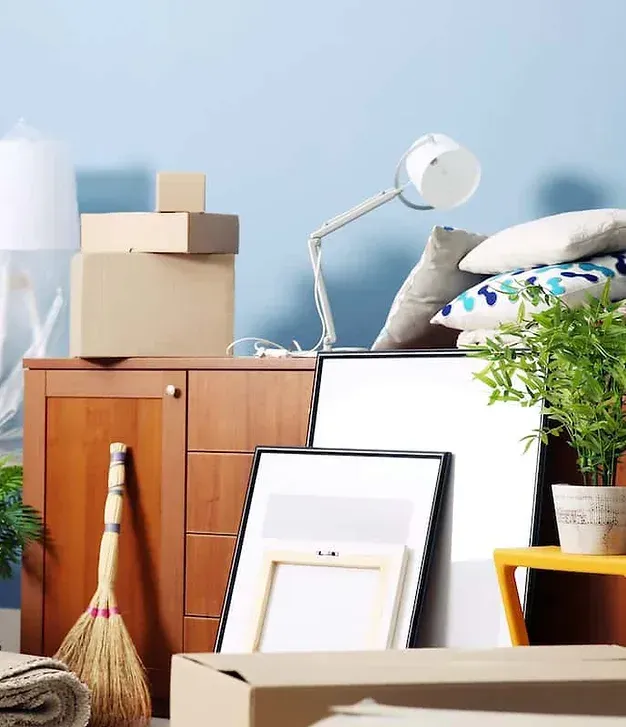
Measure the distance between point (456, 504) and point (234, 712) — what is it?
4.65 feet

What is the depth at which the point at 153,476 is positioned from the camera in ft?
8.98

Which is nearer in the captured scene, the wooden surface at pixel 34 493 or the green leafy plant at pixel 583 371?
the green leafy plant at pixel 583 371

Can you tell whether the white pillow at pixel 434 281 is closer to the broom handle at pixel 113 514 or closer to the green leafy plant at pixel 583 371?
the green leafy plant at pixel 583 371

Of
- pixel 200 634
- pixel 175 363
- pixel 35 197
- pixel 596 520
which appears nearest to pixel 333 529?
pixel 200 634

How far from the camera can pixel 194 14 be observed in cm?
339

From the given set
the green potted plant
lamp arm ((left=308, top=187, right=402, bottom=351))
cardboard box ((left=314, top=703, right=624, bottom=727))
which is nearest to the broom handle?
lamp arm ((left=308, top=187, right=402, bottom=351))

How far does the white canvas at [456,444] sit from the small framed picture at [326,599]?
0.10m

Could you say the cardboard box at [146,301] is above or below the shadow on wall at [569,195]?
below

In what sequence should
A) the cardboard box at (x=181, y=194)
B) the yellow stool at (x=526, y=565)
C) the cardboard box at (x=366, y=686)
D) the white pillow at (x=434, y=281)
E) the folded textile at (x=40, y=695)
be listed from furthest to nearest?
the cardboard box at (x=181, y=194), the white pillow at (x=434, y=281), the folded textile at (x=40, y=695), the yellow stool at (x=526, y=565), the cardboard box at (x=366, y=686)

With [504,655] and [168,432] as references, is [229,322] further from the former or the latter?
[504,655]

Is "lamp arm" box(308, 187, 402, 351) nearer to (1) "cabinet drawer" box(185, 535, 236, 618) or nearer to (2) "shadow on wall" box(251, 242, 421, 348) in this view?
(2) "shadow on wall" box(251, 242, 421, 348)

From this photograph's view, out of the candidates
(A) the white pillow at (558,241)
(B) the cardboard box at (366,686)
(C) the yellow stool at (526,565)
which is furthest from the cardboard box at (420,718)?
(A) the white pillow at (558,241)

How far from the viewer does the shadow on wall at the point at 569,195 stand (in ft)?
9.80

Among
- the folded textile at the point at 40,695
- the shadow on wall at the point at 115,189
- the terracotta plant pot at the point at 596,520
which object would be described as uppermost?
the shadow on wall at the point at 115,189
